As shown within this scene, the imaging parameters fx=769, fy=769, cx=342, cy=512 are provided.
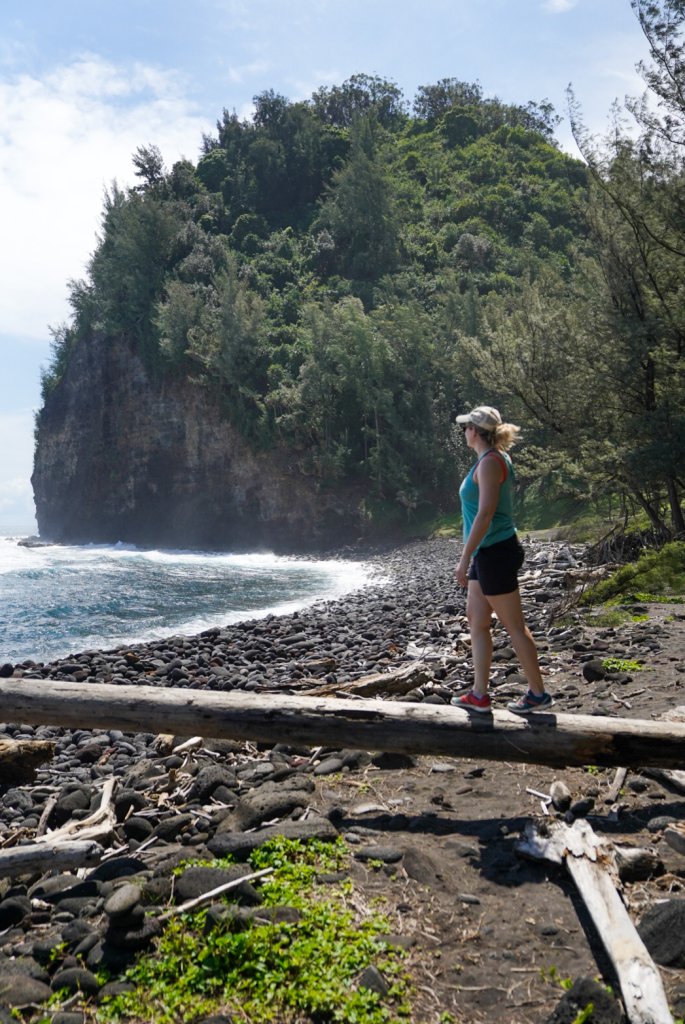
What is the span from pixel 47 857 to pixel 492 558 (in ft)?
12.4

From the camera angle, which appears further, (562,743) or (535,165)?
(535,165)

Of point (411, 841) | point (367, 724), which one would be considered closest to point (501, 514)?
point (367, 724)

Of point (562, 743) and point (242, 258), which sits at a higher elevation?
point (242, 258)

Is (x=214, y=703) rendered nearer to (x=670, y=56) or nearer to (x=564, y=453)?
(x=564, y=453)

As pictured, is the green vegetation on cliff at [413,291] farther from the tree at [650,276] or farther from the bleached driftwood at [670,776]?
the bleached driftwood at [670,776]

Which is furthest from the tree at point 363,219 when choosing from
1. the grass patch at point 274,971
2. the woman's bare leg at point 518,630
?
the grass patch at point 274,971

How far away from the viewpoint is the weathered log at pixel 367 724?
18.0 ft

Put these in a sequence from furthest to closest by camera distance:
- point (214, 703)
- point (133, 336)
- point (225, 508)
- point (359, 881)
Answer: point (133, 336) → point (225, 508) → point (214, 703) → point (359, 881)

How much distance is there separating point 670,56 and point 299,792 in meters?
17.0

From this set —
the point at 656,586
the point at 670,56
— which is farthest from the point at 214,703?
the point at 670,56

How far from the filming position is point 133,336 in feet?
228

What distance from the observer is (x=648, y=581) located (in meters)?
13.4

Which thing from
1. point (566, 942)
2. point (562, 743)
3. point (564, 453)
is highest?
point (564, 453)

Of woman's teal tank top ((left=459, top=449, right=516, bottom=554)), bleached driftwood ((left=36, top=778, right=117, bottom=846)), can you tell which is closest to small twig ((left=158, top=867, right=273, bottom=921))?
bleached driftwood ((left=36, top=778, right=117, bottom=846))
